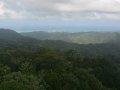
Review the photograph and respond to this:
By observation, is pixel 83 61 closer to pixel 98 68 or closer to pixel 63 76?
pixel 98 68

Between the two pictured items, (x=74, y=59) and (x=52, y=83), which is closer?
(x=52, y=83)

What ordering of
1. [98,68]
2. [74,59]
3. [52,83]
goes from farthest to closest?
[74,59] < [98,68] < [52,83]

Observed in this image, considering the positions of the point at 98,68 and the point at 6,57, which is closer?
the point at 6,57

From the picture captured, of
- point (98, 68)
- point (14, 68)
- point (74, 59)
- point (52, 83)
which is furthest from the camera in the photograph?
point (74, 59)

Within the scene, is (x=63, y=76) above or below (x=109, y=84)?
above

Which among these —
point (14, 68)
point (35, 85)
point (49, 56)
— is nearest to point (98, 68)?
point (49, 56)

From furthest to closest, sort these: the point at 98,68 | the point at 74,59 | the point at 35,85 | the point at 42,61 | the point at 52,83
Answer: the point at 74,59, the point at 98,68, the point at 42,61, the point at 52,83, the point at 35,85

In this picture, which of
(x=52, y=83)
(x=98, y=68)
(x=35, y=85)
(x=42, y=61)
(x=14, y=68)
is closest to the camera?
(x=35, y=85)

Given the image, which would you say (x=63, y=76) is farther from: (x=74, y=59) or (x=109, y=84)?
(x=74, y=59)

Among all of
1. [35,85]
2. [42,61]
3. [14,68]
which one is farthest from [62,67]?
[35,85]
